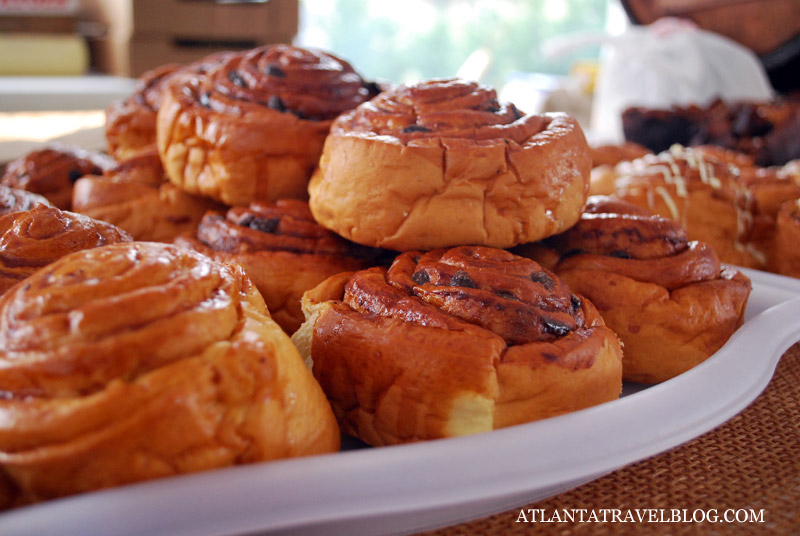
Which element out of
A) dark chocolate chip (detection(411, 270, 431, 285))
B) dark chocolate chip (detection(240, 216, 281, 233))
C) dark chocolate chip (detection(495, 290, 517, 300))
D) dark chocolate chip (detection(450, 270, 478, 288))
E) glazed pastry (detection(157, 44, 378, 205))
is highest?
glazed pastry (detection(157, 44, 378, 205))

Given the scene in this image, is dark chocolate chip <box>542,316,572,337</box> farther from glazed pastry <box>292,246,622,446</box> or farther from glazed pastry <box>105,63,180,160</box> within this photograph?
glazed pastry <box>105,63,180,160</box>

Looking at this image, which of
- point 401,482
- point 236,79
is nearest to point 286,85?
point 236,79

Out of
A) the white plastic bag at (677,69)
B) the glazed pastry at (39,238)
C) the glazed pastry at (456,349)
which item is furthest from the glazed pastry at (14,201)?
the white plastic bag at (677,69)

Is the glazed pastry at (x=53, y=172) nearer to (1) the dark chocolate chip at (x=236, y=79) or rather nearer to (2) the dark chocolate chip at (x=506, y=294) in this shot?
(1) the dark chocolate chip at (x=236, y=79)

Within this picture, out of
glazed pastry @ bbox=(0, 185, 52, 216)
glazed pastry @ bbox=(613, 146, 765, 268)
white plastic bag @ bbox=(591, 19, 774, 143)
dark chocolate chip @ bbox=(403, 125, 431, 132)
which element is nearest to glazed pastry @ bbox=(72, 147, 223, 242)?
glazed pastry @ bbox=(0, 185, 52, 216)

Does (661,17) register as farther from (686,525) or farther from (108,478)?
(108,478)

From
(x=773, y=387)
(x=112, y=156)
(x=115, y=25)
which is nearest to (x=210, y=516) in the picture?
(x=773, y=387)

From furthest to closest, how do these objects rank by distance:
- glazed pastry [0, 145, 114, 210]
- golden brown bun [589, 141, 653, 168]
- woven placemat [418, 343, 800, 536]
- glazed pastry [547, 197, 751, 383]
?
1. golden brown bun [589, 141, 653, 168]
2. glazed pastry [0, 145, 114, 210]
3. glazed pastry [547, 197, 751, 383]
4. woven placemat [418, 343, 800, 536]
